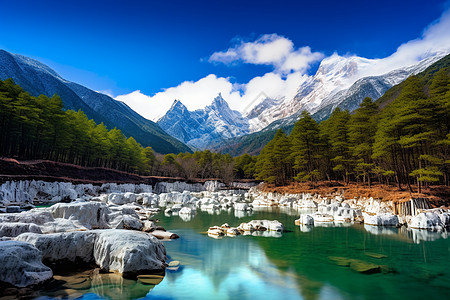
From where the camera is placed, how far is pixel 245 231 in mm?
18062

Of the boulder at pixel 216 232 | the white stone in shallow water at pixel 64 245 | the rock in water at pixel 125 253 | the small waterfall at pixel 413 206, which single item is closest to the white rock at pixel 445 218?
the small waterfall at pixel 413 206

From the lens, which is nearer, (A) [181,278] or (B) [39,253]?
(B) [39,253]

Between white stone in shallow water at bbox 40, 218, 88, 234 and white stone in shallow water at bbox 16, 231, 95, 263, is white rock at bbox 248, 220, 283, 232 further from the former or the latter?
white stone in shallow water at bbox 16, 231, 95, 263

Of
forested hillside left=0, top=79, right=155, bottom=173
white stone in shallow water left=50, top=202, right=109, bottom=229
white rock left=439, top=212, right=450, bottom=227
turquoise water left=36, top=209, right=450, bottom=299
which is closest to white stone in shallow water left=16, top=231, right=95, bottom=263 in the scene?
turquoise water left=36, top=209, right=450, bottom=299

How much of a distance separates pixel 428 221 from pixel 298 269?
46.3 feet

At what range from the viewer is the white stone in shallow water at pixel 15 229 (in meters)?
10.0

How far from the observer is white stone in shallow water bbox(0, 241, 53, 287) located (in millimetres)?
7160

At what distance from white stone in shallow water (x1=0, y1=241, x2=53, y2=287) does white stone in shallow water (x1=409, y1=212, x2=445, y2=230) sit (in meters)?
22.4

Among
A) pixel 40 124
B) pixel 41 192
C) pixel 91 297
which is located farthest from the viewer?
pixel 40 124

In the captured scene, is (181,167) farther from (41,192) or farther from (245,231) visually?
(245,231)

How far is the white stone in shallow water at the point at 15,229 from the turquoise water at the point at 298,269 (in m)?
4.79

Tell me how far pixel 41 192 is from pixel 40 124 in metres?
18.4

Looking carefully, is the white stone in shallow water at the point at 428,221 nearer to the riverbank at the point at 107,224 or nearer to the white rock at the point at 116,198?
the riverbank at the point at 107,224

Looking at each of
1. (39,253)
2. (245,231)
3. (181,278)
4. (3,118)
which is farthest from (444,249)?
(3,118)
